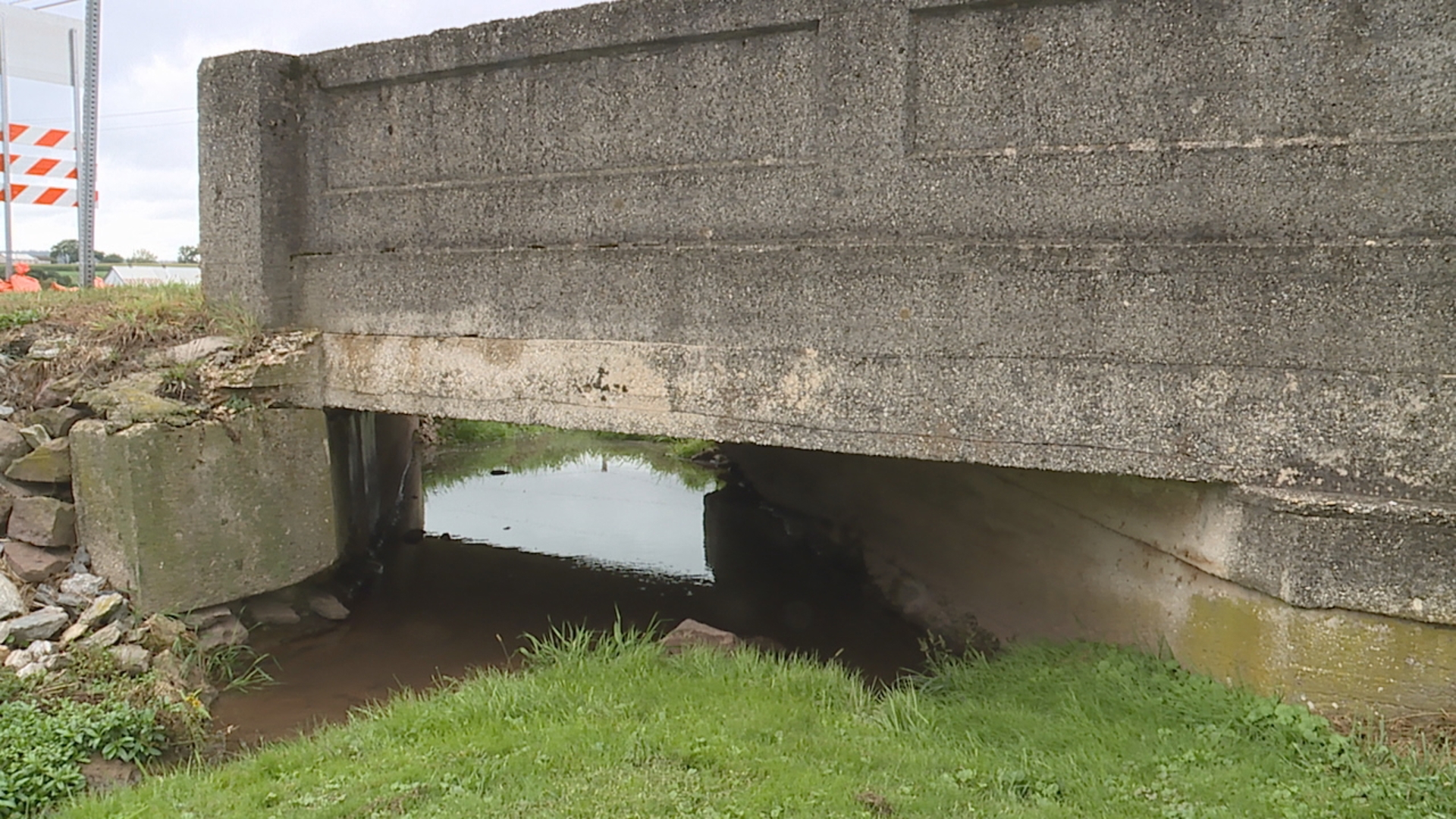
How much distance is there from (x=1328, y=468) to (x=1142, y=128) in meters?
1.36

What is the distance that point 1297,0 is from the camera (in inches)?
128

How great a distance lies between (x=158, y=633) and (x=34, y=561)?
0.76m

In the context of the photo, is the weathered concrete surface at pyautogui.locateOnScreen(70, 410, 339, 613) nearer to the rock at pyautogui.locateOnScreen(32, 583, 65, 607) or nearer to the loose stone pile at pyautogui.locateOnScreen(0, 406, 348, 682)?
the loose stone pile at pyautogui.locateOnScreen(0, 406, 348, 682)

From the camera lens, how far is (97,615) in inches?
172

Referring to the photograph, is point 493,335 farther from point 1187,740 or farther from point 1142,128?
point 1187,740

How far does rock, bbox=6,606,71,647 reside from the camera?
417cm

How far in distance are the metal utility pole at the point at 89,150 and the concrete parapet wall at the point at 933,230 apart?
4.10 meters

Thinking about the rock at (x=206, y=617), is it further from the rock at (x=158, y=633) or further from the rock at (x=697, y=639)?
the rock at (x=697, y=639)

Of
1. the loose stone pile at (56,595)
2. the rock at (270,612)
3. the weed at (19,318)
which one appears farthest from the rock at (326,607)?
the weed at (19,318)

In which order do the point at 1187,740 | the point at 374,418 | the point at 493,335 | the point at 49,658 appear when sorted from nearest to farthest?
1. the point at 1187,740
2. the point at 49,658
3. the point at 493,335
4. the point at 374,418

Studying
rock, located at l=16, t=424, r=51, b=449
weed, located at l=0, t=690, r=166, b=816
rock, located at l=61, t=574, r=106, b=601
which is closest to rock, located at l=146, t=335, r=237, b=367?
rock, located at l=16, t=424, r=51, b=449

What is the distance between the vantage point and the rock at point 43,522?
466 cm

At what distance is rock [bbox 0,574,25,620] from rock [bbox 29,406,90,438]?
82 centimetres

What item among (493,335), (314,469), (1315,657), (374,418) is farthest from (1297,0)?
(374,418)
